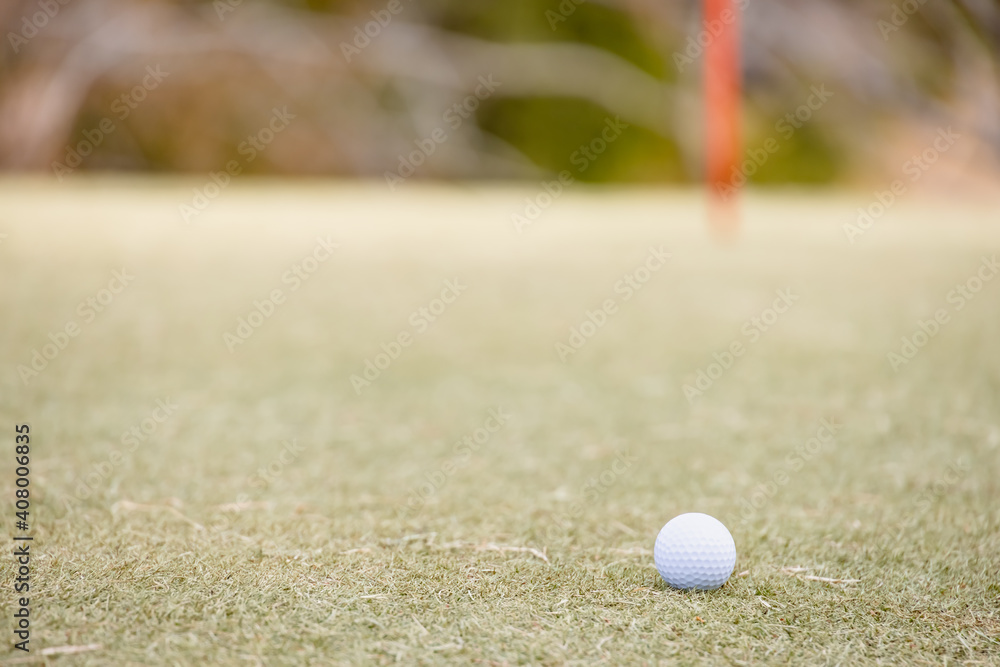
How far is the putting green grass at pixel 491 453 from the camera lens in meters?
1.21

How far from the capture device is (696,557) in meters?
1.34

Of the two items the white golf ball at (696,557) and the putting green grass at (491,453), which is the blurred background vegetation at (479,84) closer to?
the putting green grass at (491,453)

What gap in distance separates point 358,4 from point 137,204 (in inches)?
336

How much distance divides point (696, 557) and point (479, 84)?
1276cm

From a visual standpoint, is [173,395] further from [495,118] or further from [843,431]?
[495,118]

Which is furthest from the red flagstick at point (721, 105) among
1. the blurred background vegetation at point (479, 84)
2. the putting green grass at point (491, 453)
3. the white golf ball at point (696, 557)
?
the blurred background vegetation at point (479, 84)

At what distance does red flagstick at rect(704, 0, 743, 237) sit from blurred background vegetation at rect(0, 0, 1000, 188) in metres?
7.84

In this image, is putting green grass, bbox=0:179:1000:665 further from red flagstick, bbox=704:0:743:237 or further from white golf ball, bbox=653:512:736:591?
red flagstick, bbox=704:0:743:237

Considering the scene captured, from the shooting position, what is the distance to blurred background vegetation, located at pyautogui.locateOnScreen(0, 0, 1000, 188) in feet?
40.2

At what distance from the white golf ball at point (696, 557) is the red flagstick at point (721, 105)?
4.07 m

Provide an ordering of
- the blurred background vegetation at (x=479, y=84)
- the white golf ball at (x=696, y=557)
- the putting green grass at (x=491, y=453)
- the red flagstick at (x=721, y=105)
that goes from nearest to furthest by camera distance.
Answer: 1. the putting green grass at (x=491, y=453)
2. the white golf ball at (x=696, y=557)
3. the red flagstick at (x=721, y=105)
4. the blurred background vegetation at (x=479, y=84)

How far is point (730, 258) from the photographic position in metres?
4.71

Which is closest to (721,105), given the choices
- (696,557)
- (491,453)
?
(491,453)

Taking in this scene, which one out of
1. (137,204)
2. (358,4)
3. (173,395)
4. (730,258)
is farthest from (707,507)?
(358,4)
